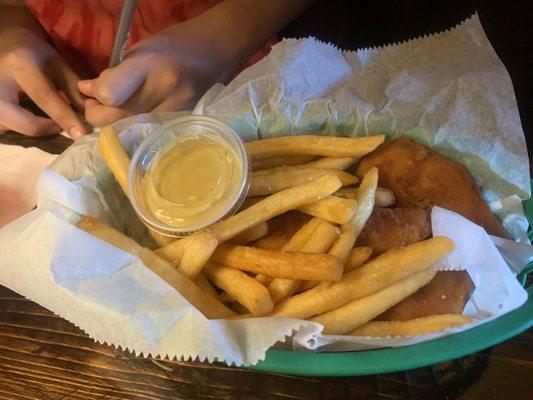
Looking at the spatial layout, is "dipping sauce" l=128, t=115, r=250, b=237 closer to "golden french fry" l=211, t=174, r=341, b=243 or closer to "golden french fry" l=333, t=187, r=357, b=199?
"golden french fry" l=211, t=174, r=341, b=243

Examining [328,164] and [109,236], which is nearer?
[109,236]

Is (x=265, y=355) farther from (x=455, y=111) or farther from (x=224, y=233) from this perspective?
(x=455, y=111)

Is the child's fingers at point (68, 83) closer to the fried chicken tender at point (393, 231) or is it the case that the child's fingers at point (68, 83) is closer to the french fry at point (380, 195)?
the french fry at point (380, 195)

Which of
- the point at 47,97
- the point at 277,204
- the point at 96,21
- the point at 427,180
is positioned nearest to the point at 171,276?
the point at 277,204

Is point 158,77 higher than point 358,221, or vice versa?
point 158,77

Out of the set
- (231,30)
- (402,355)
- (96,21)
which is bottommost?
(402,355)

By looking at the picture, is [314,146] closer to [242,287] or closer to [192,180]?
[192,180]

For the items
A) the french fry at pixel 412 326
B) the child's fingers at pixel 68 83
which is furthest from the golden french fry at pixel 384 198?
the child's fingers at pixel 68 83
